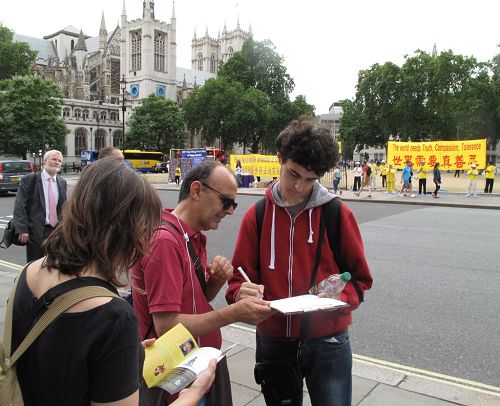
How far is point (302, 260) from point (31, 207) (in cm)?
454

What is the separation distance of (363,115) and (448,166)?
130ft

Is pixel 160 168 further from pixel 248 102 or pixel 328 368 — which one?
pixel 328 368

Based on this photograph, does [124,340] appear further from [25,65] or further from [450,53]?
[25,65]

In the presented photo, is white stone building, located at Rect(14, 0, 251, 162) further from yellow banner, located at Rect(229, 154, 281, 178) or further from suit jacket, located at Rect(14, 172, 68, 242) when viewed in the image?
suit jacket, located at Rect(14, 172, 68, 242)

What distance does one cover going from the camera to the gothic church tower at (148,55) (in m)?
80.6

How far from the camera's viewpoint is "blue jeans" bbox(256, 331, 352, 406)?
214 cm

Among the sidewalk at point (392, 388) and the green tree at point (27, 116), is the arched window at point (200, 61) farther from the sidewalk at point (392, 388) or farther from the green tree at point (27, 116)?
the sidewalk at point (392, 388)

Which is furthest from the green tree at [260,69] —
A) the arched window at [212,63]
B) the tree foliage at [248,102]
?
the arched window at [212,63]

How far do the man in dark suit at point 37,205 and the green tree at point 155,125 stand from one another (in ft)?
208

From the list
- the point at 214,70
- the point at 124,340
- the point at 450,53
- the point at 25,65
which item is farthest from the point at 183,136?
the point at 124,340

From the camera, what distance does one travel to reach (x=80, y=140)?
249 ft

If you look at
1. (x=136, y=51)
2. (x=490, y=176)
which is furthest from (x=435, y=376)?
(x=136, y=51)

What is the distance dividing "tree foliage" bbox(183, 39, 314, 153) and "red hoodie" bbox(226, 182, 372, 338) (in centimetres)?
4957

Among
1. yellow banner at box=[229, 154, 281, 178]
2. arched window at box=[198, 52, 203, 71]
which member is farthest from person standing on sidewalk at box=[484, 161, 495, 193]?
arched window at box=[198, 52, 203, 71]
